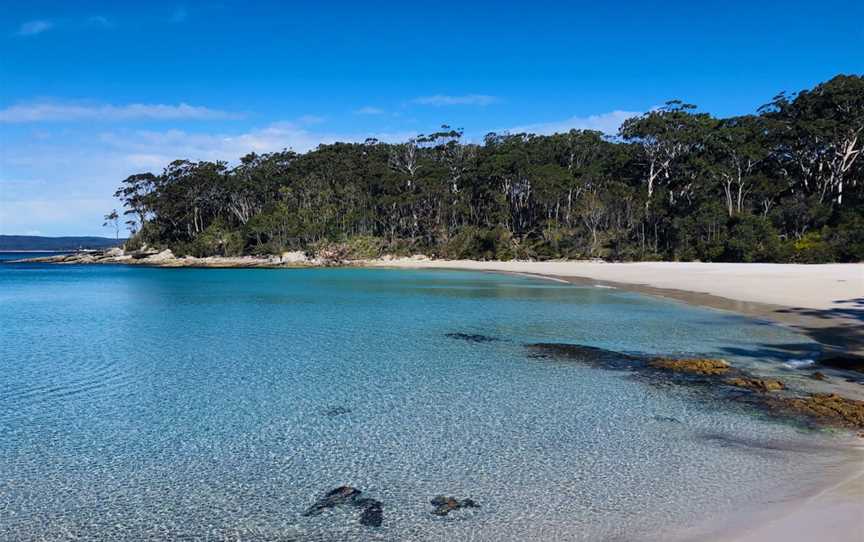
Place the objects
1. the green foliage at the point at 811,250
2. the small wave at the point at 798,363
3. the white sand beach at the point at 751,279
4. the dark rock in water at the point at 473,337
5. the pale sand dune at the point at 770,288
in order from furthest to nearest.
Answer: the green foliage at the point at 811,250, the white sand beach at the point at 751,279, the pale sand dune at the point at 770,288, the dark rock in water at the point at 473,337, the small wave at the point at 798,363

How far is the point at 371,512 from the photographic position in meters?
5.70

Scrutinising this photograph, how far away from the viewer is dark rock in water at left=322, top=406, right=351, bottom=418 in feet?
30.9

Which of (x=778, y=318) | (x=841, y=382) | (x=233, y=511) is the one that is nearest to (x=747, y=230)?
(x=778, y=318)

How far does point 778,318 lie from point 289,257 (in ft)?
210

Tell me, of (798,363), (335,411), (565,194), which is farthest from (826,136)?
(335,411)

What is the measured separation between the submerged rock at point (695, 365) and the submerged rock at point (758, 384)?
2.85ft

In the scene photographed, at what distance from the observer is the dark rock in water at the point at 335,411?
30.9 feet

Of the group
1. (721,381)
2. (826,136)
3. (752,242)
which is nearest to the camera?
(721,381)

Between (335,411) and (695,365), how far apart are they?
828 cm

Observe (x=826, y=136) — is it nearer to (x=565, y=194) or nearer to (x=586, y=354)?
(x=565, y=194)

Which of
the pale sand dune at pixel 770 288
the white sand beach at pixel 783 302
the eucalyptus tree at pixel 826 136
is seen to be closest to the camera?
the white sand beach at pixel 783 302

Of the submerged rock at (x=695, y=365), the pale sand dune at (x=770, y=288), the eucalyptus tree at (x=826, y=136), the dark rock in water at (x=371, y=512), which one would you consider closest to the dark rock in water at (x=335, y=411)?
the dark rock in water at (x=371, y=512)

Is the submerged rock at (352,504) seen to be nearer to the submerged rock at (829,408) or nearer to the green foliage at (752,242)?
the submerged rock at (829,408)

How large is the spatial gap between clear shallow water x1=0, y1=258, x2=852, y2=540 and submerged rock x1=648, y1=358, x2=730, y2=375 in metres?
1.47
